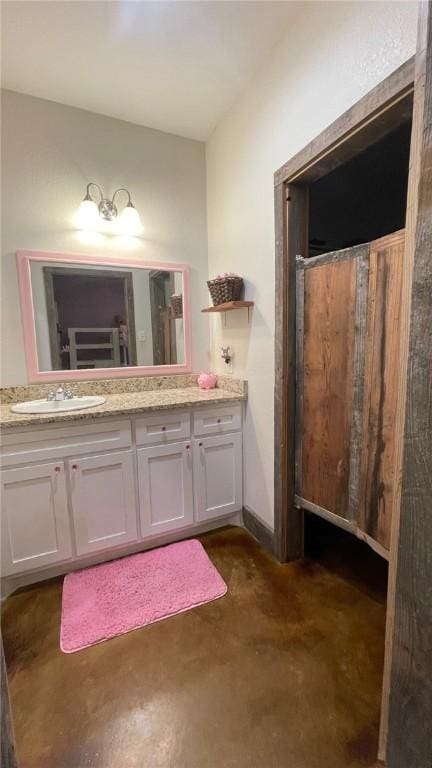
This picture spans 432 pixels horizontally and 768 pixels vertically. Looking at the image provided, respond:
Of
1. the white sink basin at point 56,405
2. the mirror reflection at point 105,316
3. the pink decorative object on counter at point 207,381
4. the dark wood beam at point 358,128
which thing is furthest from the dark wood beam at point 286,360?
the white sink basin at point 56,405

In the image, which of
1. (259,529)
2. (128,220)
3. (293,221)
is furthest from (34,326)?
(259,529)

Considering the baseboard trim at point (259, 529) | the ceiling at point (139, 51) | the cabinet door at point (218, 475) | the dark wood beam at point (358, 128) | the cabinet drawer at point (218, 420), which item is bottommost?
the baseboard trim at point (259, 529)

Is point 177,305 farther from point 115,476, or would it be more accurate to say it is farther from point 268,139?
point 115,476

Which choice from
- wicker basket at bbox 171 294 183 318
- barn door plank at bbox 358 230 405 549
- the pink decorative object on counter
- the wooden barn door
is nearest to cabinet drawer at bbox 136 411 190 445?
the pink decorative object on counter

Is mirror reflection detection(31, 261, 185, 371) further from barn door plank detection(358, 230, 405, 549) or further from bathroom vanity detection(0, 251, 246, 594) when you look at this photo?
barn door plank detection(358, 230, 405, 549)

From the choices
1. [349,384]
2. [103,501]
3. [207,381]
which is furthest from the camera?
[207,381]

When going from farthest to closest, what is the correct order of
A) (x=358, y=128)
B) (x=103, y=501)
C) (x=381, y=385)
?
(x=103, y=501), (x=381, y=385), (x=358, y=128)

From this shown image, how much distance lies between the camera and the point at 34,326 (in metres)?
2.02

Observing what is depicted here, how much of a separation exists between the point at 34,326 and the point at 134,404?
A: 0.82 metres

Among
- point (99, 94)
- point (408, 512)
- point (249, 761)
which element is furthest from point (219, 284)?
point (249, 761)

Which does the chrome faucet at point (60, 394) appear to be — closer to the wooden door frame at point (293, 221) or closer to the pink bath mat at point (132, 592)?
the pink bath mat at point (132, 592)

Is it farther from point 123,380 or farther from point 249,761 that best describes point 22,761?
point 123,380

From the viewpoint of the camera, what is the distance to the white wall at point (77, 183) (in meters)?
1.93

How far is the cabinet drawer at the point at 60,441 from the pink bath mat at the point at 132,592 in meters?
0.70
